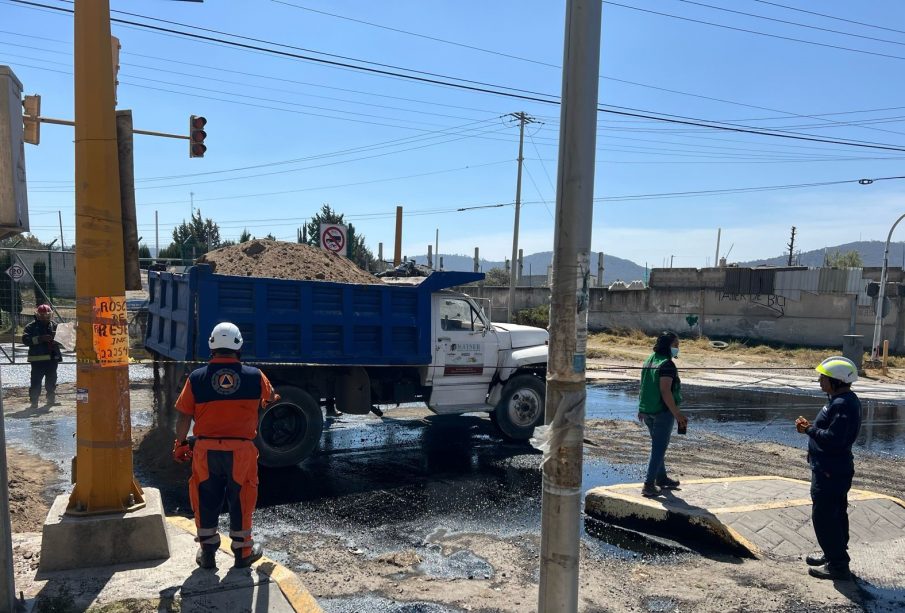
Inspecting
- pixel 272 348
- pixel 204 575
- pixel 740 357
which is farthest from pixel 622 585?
pixel 740 357

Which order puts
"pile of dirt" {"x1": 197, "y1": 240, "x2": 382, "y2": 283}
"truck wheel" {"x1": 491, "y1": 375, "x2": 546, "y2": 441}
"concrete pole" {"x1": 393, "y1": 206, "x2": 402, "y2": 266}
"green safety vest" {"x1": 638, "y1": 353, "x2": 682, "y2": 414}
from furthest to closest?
"concrete pole" {"x1": 393, "y1": 206, "x2": 402, "y2": 266} → "truck wheel" {"x1": 491, "y1": 375, "x2": 546, "y2": 441} → "pile of dirt" {"x1": 197, "y1": 240, "x2": 382, "y2": 283} → "green safety vest" {"x1": 638, "y1": 353, "x2": 682, "y2": 414}

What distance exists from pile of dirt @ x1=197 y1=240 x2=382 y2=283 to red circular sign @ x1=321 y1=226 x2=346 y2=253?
3.34 m

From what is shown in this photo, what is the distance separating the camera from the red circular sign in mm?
13359

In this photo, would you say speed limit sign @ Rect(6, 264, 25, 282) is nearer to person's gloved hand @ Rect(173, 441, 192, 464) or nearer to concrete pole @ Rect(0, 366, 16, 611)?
person's gloved hand @ Rect(173, 441, 192, 464)

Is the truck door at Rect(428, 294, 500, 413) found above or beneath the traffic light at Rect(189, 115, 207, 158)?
beneath

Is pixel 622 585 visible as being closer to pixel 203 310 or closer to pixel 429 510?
pixel 429 510

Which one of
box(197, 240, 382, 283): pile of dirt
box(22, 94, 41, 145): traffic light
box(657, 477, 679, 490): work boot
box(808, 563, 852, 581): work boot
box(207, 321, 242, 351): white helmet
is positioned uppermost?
box(22, 94, 41, 145): traffic light

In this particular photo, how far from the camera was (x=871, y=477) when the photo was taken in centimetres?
Result: 846

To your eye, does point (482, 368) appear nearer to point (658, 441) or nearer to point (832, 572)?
point (658, 441)

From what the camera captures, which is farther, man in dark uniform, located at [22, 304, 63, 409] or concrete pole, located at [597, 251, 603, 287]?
concrete pole, located at [597, 251, 603, 287]

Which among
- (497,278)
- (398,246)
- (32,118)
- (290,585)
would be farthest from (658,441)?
(497,278)

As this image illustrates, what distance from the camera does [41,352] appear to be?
36.6 ft

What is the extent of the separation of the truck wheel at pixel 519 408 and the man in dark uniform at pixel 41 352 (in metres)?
7.53

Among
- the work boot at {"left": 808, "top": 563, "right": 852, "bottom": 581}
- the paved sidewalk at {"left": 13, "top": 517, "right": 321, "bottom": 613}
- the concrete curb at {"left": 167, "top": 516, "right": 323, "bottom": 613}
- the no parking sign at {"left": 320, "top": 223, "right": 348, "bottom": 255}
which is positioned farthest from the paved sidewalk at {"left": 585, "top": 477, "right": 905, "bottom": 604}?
the no parking sign at {"left": 320, "top": 223, "right": 348, "bottom": 255}
